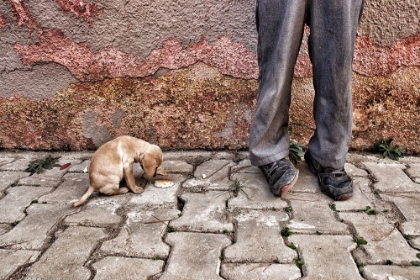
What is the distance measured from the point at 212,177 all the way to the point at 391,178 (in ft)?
3.50

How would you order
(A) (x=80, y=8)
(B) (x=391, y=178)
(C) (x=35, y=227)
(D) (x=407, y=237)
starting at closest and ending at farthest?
1. (D) (x=407, y=237)
2. (C) (x=35, y=227)
3. (B) (x=391, y=178)
4. (A) (x=80, y=8)

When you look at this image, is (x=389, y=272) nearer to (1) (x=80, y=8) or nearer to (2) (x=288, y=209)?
(2) (x=288, y=209)

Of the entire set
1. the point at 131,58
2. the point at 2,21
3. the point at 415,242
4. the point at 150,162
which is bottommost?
the point at 415,242

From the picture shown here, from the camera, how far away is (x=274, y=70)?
6.54 feet

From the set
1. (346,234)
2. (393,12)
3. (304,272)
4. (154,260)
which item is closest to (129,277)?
(154,260)

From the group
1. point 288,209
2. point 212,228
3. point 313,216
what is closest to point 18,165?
point 212,228

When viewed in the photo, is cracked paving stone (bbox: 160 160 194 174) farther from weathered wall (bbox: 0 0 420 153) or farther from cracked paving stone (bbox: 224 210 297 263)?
cracked paving stone (bbox: 224 210 297 263)

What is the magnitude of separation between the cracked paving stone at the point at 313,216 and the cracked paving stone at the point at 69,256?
91cm

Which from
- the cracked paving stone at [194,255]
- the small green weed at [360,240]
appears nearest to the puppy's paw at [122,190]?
the cracked paving stone at [194,255]

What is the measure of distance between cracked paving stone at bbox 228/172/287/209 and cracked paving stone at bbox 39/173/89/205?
2.86 feet

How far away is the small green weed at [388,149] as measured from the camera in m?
2.65

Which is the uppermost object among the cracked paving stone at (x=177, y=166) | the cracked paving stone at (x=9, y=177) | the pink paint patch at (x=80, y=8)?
the pink paint patch at (x=80, y=8)

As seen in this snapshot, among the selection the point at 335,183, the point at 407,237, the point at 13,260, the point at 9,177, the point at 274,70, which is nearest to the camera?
the point at 13,260

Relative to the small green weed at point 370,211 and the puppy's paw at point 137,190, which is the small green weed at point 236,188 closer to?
the puppy's paw at point 137,190
